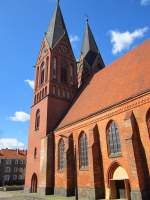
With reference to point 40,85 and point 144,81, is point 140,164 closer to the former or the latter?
point 144,81

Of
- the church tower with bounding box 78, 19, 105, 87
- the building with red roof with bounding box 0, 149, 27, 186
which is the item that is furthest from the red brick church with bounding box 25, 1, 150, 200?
Result: the building with red roof with bounding box 0, 149, 27, 186

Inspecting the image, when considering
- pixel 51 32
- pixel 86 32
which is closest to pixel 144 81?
pixel 51 32

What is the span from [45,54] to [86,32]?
38.5 feet

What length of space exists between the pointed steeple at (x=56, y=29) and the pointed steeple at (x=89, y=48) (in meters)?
4.62

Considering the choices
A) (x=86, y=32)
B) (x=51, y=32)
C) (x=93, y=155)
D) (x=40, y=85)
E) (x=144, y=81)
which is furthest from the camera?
(x=86, y=32)

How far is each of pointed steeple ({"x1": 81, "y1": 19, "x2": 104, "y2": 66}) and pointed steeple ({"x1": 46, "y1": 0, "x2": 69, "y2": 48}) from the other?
15.1 ft

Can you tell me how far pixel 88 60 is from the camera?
36469 mm

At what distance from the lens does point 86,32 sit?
133ft

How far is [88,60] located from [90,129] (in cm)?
1976

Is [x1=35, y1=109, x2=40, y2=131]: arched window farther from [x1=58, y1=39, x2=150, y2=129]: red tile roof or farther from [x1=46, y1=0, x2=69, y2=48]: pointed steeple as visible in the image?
[x1=46, y1=0, x2=69, y2=48]: pointed steeple

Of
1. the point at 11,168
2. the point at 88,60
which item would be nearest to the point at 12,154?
the point at 11,168

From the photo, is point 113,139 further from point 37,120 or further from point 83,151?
point 37,120

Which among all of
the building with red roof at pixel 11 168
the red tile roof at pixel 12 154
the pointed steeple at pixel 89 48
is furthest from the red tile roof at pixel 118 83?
the red tile roof at pixel 12 154

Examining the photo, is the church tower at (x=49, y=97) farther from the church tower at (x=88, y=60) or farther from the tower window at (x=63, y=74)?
the church tower at (x=88, y=60)
